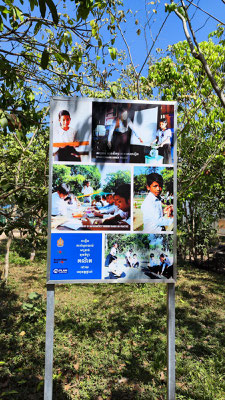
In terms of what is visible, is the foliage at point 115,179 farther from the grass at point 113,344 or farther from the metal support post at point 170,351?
the grass at point 113,344

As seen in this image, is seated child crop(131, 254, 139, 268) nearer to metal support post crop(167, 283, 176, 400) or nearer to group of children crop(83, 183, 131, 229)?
group of children crop(83, 183, 131, 229)

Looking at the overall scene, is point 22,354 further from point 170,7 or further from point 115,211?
point 170,7

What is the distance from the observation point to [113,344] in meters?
4.00

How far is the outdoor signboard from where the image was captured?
2221 millimetres

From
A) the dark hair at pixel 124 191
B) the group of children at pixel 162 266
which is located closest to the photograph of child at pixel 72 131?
the dark hair at pixel 124 191

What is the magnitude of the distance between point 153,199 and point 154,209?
0.08m

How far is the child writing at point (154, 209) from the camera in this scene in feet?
7.48

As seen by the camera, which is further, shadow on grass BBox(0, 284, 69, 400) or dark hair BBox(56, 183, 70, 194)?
shadow on grass BBox(0, 284, 69, 400)

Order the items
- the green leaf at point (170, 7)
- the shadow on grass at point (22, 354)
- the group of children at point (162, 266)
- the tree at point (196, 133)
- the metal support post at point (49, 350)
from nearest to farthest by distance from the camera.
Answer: the metal support post at point (49, 350), the group of children at point (162, 266), the shadow on grass at point (22, 354), the green leaf at point (170, 7), the tree at point (196, 133)

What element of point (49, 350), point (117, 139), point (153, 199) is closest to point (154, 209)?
point (153, 199)

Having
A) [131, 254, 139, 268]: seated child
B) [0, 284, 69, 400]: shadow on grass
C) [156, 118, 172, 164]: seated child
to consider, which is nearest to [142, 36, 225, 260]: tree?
[156, 118, 172, 164]: seated child

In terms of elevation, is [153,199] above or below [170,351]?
above

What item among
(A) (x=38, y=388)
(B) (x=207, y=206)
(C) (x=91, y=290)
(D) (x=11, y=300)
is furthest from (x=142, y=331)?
(B) (x=207, y=206)

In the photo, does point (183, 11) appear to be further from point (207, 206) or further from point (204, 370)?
point (207, 206)
